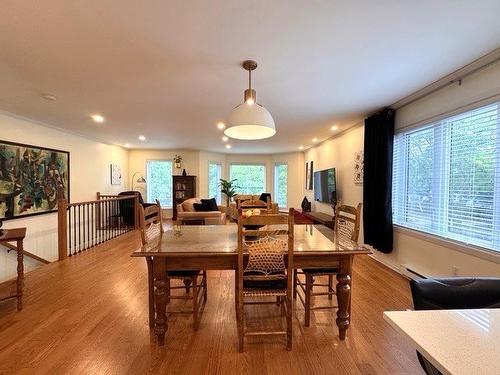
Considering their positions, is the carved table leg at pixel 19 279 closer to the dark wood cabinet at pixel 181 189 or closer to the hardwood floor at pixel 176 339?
the hardwood floor at pixel 176 339

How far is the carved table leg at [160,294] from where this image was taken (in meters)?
1.97

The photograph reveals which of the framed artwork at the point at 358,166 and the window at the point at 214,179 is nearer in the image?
the framed artwork at the point at 358,166

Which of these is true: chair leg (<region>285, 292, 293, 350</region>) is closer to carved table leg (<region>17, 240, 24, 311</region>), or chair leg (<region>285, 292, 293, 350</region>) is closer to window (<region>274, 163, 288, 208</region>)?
carved table leg (<region>17, 240, 24, 311</region>)

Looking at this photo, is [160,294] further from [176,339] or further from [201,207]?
[201,207]

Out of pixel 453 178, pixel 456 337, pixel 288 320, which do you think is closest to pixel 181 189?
pixel 288 320

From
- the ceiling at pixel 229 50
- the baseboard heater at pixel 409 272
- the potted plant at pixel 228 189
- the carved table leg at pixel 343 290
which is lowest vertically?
the baseboard heater at pixel 409 272

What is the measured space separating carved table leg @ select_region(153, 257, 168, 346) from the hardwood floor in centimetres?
13

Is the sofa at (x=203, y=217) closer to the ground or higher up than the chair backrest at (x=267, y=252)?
closer to the ground

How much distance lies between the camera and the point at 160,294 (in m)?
1.99

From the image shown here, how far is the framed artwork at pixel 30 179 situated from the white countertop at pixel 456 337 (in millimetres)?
5188

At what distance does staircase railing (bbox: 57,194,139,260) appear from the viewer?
4.97m

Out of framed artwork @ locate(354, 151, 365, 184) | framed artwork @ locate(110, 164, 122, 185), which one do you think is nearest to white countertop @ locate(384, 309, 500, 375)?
framed artwork @ locate(354, 151, 365, 184)

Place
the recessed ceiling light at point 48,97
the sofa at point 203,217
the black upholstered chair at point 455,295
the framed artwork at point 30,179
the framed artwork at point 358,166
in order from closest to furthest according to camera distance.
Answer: the black upholstered chair at point 455,295 → the recessed ceiling light at point 48,97 → the framed artwork at point 30,179 → the framed artwork at point 358,166 → the sofa at point 203,217

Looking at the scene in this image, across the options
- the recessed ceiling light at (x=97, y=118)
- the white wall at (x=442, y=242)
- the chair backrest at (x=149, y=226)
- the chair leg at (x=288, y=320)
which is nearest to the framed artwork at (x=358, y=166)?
the white wall at (x=442, y=242)
